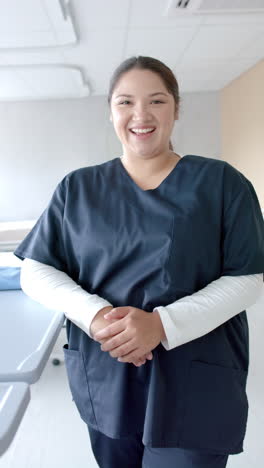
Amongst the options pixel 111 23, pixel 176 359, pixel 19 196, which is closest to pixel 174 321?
pixel 176 359

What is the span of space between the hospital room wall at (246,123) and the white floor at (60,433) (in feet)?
8.28

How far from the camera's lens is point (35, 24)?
7.81ft

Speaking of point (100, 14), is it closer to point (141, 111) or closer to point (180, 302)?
point (141, 111)

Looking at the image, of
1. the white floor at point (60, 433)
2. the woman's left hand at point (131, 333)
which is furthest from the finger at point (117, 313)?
the white floor at point (60, 433)

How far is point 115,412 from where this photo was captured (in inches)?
31.3

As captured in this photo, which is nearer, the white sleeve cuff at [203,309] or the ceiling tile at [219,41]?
the white sleeve cuff at [203,309]

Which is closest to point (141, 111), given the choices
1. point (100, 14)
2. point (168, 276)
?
point (168, 276)

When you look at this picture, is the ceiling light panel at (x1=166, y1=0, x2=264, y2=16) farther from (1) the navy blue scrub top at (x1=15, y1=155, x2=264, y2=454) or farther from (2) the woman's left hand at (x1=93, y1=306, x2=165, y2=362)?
(2) the woman's left hand at (x1=93, y1=306, x2=165, y2=362)

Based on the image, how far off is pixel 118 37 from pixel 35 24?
Result: 0.69 m

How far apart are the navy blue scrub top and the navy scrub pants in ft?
0.10

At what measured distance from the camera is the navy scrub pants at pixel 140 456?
771 millimetres

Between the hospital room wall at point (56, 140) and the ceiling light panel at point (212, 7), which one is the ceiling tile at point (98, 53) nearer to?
the ceiling light panel at point (212, 7)

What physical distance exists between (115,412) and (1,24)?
2569 mm

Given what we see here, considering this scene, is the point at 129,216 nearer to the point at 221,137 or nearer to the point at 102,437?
the point at 102,437
